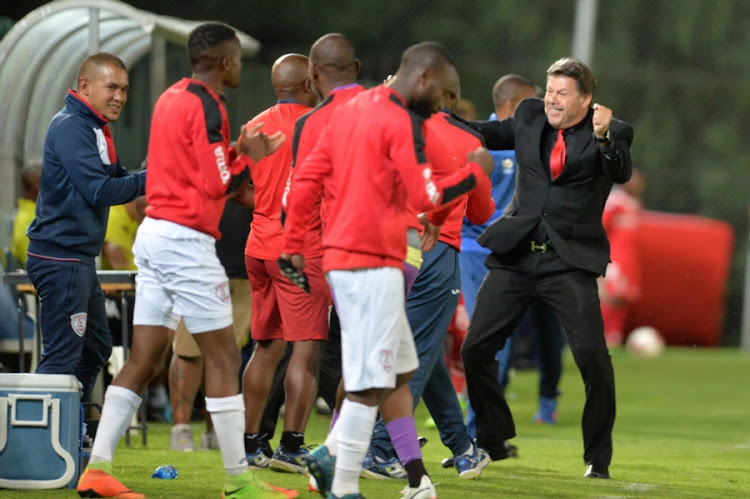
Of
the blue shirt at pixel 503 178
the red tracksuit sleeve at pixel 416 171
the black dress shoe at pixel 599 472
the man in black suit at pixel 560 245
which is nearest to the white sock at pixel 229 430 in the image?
the red tracksuit sleeve at pixel 416 171

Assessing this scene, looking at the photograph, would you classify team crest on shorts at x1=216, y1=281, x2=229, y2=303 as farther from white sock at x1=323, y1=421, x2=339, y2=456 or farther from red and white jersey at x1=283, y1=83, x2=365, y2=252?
white sock at x1=323, y1=421, x2=339, y2=456

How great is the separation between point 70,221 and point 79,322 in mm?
524

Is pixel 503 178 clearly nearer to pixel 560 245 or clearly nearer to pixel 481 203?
pixel 560 245

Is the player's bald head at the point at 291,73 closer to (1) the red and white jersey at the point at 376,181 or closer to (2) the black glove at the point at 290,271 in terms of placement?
(1) the red and white jersey at the point at 376,181

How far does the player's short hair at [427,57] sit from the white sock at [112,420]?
1935 millimetres

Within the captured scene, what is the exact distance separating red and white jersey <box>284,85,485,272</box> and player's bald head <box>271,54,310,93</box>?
1692mm

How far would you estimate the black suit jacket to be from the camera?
285 inches

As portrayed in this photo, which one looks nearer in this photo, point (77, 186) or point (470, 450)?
point (77, 186)

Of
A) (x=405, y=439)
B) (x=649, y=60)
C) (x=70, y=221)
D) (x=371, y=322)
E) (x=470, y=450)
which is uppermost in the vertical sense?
(x=649, y=60)

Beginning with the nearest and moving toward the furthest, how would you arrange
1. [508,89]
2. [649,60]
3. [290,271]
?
[290,271] → [508,89] → [649,60]

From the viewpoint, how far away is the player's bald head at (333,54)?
637 cm

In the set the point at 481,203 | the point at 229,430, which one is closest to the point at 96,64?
the point at 481,203

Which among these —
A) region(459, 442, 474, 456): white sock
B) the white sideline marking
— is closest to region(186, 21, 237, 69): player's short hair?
region(459, 442, 474, 456): white sock

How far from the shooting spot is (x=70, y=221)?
6660mm
